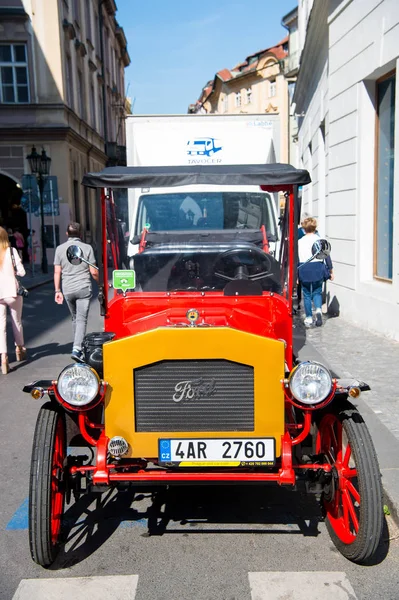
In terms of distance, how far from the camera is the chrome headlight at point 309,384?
332 cm

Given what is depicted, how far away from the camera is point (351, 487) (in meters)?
3.45

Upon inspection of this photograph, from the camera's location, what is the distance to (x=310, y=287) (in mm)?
10422

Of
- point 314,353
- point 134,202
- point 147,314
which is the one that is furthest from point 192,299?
point 314,353

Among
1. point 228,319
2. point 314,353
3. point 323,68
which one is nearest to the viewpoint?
point 228,319

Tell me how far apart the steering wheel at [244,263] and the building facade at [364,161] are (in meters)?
4.67

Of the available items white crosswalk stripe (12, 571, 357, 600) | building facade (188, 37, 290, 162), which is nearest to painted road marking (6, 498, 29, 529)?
white crosswalk stripe (12, 571, 357, 600)

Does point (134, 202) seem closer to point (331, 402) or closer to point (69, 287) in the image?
point (331, 402)

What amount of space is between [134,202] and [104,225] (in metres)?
0.65

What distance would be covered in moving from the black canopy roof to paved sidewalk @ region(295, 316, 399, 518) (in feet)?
6.98

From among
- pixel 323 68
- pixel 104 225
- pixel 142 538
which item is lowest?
pixel 142 538

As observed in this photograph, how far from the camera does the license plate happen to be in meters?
3.34

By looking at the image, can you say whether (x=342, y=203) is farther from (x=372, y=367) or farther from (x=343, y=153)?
(x=372, y=367)

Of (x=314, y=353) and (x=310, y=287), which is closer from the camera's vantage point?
(x=314, y=353)

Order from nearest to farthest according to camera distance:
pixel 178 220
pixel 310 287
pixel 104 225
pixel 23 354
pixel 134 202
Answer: pixel 104 225 < pixel 134 202 < pixel 178 220 < pixel 23 354 < pixel 310 287
